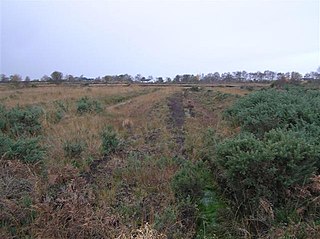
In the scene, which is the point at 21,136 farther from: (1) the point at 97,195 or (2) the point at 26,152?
(1) the point at 97,195

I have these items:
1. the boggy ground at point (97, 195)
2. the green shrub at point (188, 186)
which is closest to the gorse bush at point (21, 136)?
the boggy ground at point (97, 195)

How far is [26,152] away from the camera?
642cm

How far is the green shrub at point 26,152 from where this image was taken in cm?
626

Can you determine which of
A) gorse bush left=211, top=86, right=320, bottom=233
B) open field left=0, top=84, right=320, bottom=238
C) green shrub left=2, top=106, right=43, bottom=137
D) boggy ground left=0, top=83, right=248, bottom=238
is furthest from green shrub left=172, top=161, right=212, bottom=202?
green shrub left=2, top=106, right=43, bottom=137

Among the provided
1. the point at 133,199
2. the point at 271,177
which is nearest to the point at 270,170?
the point at 271,177

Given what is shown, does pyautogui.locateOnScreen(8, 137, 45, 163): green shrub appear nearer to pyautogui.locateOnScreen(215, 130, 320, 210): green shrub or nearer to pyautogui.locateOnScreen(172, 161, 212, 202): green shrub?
pyautogui.locateOnScreen(172, 161, 212, 202): green shrub

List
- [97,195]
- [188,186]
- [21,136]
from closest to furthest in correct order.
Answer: [188,186] < [97,195] < [21,136]

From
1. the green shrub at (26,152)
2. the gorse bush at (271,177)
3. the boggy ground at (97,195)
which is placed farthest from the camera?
the green shrub at (26,152)

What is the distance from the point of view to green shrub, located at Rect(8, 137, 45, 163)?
6.26 metres

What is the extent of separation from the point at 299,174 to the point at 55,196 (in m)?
3.47

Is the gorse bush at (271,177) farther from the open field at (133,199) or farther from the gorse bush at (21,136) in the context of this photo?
the gorse bush at (21,136)

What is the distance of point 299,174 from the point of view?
4.30 m

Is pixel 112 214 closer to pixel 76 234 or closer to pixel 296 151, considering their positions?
pixel 76 234

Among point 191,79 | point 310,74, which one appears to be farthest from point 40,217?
point 191,79
